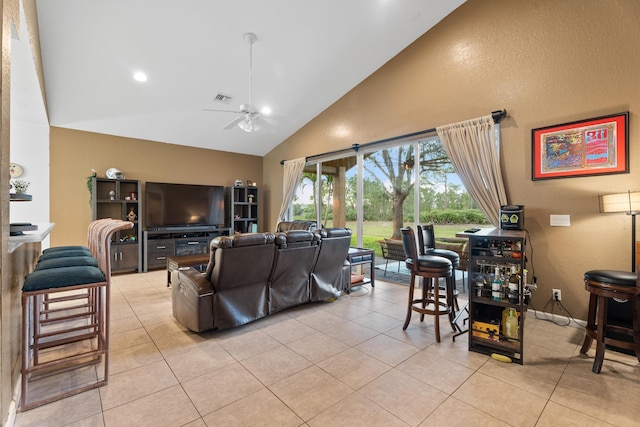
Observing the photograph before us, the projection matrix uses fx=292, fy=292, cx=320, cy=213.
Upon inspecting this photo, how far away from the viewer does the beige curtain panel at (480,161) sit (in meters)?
3.79

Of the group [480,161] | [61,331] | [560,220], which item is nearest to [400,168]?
[480,161]

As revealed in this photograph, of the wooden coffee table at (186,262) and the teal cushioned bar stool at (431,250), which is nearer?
the teal cushioned bar stool at (431,250)

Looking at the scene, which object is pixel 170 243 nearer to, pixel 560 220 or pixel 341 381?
pixel 341 381

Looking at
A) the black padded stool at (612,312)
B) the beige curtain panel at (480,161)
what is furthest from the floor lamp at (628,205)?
the beige curtain panel at (480,161)

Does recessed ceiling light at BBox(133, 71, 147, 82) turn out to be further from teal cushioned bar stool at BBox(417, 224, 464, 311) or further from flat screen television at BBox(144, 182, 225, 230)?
teal cushioned bar stool at BBox(417, 224, 464, 311)

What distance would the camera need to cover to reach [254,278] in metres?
3.15

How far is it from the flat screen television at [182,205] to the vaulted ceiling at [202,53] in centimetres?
127

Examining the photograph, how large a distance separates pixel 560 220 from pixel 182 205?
6598mm

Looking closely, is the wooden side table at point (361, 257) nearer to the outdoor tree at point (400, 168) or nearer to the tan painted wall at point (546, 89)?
the outdoor tree at point (400, 168)

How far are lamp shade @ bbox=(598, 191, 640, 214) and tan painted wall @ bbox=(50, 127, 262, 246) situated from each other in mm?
7082

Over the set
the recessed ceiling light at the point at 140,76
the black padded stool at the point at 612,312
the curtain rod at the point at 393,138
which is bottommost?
the black padded stool at the point at 612,312

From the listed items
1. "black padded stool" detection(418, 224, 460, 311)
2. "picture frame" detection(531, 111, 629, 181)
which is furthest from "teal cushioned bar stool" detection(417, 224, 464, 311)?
"picture frame" detection(531, 111, 629, 181)

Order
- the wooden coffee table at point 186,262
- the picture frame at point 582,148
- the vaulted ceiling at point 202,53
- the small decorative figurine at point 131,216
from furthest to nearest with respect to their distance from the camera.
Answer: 1. the small decorative figurine at point 131,216
2. the wooden coffee table at point 186,262
3. the vaulted ceiling at point 202,53
4. the picture frame at point 582,148

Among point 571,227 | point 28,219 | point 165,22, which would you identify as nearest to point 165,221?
point 28,219
